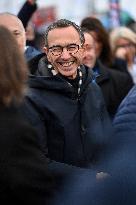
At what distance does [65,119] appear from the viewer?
13.6 ft

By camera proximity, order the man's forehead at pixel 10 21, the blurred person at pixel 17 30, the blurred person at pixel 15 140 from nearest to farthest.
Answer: the blurred person at pixel 15 140, the blurred person at pixel 17 30, the man's forehead at pixel 10 21

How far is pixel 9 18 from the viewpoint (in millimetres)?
5148

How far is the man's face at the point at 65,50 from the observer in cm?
439

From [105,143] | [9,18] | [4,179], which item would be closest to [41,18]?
[9,18]

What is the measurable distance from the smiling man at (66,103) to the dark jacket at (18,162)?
0.79 meters

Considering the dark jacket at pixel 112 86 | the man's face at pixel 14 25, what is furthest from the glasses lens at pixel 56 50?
the dark jacket at pixel 112 86

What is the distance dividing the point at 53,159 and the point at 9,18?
4.74 feet

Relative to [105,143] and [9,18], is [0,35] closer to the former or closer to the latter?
[105,143]

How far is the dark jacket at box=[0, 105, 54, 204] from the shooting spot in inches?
121

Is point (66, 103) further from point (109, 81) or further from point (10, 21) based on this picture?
point (109, 81)

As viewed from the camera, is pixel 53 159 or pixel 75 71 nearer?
pixel 53 159

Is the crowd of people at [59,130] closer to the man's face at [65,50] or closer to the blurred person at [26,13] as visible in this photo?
the man's face at [65,50]

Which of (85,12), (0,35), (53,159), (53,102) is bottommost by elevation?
(85,12)

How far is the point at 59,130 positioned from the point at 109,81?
2.42 metres
